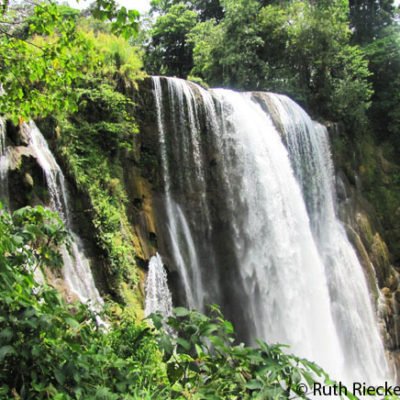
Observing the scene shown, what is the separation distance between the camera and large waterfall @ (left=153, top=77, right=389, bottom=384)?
9.72m

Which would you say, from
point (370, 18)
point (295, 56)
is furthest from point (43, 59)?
point (370, 18)

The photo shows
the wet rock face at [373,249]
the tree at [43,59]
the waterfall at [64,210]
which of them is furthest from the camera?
the wet rock face at [373,249]

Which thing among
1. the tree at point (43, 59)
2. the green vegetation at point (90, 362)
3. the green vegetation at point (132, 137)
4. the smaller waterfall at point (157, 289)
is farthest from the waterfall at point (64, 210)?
the green vegetation at point (90, 362)

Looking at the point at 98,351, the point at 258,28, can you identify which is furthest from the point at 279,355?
the point at 258,28

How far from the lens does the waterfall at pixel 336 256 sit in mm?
12109

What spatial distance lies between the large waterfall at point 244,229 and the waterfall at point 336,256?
8 cm

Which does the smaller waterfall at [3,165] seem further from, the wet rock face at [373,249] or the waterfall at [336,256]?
the wet rock face at [373,249]

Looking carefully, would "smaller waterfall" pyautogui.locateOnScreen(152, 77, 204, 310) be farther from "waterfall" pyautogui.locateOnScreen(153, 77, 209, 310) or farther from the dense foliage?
the dense foliage

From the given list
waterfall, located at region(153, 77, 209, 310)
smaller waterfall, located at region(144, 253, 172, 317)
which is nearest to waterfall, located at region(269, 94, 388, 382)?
waterfall, located at region(153, 77, 209, 310)

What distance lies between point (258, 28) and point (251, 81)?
216cm

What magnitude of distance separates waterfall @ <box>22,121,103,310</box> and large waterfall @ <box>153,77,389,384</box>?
102 inches

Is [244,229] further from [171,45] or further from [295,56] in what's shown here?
[171,45]

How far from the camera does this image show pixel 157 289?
804 centimetres

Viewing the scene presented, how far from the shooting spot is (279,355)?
2.04 metres
